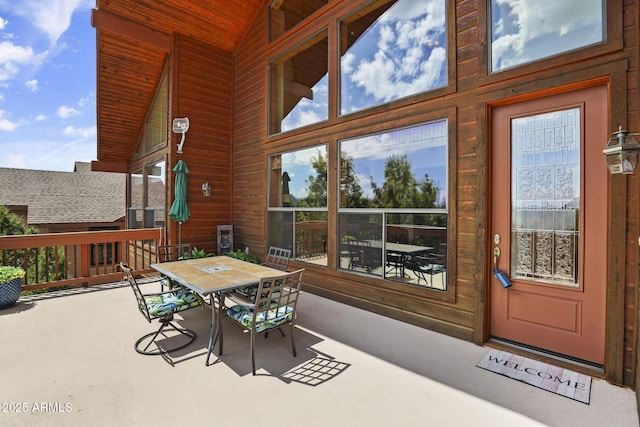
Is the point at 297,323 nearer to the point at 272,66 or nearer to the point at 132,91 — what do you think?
the point at 272,66

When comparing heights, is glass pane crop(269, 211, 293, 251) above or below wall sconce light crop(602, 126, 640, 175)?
below

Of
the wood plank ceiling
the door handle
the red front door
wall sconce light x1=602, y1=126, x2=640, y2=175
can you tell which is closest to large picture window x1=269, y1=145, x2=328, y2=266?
the door handle

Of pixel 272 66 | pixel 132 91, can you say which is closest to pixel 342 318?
pixel 272 66

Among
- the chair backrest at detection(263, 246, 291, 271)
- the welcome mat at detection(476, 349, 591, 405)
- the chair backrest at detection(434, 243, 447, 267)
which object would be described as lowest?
the welcome mat at detection(476, 349, 591, 405)

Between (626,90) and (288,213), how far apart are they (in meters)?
4.42

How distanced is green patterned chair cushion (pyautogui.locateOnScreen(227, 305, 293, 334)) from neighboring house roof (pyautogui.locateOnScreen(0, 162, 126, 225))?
1477cm

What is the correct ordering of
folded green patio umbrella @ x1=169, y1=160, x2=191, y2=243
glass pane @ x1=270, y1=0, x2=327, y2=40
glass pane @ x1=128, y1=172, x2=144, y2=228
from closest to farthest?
glass pane @ x1=270, y1=0, x2=327, y2=40
folded green patio umbrella @ x1=169, y1=160, x2=191, y2=243
glass pane @ x1=128, y1=172, x2=144, y2=228

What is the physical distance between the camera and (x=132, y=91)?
7531 mm

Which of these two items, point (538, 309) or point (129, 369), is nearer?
point (129, 369)

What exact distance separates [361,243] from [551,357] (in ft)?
7.60

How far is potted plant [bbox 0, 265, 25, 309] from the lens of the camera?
3945 millimetres

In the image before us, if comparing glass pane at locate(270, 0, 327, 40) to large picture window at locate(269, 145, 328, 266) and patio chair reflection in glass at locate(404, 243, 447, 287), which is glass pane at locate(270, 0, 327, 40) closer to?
large picture window at locate(269, 145, 328, 266)

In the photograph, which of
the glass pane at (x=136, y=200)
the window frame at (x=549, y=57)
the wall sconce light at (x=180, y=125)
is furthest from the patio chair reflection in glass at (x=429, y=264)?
the glass pane at (x=136, y=200)

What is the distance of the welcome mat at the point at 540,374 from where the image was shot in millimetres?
2209
